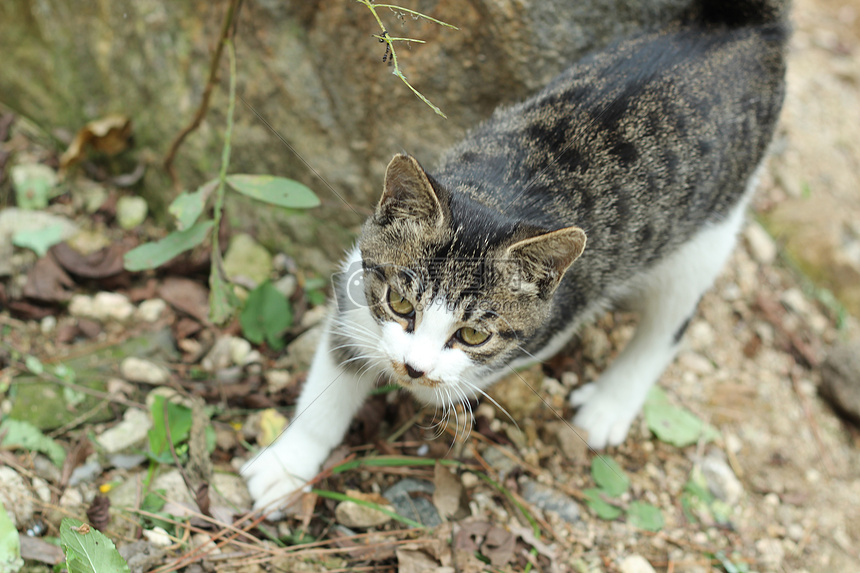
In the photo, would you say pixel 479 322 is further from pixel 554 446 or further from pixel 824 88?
pixel 824 88

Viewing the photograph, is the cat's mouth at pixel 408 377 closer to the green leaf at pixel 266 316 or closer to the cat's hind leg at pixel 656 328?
the green leaf at pixel 266 316

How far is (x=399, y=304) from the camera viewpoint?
2188 millimetres

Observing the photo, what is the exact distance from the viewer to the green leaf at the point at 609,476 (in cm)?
300

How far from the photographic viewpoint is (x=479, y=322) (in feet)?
6.99

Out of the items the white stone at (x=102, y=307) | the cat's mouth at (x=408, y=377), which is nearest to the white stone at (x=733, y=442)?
the cat's mouth at (x=408, y=377)

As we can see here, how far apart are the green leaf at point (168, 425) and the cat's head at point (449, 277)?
1002mm

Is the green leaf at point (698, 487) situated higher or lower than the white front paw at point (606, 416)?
lower

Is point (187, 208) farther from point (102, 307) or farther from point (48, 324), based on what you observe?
point (48, 324)

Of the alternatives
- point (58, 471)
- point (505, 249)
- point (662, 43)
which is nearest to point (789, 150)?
point (662, 43)

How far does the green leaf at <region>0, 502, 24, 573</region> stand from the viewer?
2057 mm

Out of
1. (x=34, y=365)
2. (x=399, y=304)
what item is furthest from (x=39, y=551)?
(x=399, y=304)

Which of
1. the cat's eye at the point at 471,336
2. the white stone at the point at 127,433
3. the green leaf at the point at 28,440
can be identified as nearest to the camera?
the cat's eye at the point at 471,336

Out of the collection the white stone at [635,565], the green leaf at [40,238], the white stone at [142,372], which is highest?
the green leaf at [40,238]

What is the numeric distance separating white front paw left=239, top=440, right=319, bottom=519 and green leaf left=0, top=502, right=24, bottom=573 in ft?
2.58
